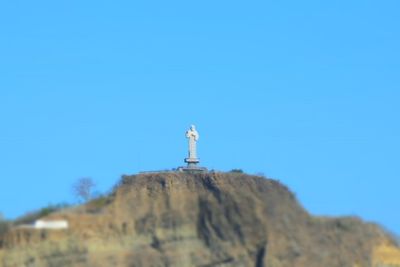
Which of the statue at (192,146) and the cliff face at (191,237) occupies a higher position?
the statue at (192,146)

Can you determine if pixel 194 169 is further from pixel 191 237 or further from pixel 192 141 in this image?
pixel 191 237

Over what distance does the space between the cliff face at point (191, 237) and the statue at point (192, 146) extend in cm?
2975

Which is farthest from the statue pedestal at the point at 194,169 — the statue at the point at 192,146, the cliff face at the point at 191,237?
the cliff face at the point at 191,237

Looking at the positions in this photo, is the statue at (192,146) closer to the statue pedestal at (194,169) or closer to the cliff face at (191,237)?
the statue pedestal at (194,169)

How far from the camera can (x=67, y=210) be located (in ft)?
366

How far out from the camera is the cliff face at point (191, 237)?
352 ft

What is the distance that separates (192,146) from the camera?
470ft

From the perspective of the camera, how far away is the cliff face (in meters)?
107

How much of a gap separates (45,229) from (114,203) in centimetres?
502

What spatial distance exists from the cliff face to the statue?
29.8 meters

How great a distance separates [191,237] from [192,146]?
116ft

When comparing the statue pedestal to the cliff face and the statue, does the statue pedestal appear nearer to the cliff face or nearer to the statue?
the statue

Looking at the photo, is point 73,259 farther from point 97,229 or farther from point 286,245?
point 286,245

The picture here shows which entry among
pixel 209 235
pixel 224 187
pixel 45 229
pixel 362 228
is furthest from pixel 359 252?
pixel 224 187
